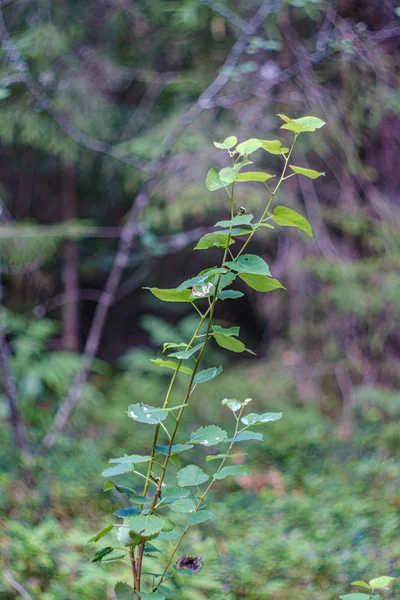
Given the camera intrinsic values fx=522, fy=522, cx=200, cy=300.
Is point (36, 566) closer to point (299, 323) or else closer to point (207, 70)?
point (299, 323)

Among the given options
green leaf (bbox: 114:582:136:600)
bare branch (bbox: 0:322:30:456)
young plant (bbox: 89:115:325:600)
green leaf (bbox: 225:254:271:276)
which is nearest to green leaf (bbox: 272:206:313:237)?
young plant (bbox: 89:115:325:600)

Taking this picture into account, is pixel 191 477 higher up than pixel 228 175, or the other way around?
pixel 228 175

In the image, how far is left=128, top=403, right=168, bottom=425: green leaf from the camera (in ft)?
3.83

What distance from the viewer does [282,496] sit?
3.27 m

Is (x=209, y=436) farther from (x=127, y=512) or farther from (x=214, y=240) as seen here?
(x=214, y=240)

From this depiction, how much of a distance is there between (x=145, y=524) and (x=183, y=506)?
0.31 feet

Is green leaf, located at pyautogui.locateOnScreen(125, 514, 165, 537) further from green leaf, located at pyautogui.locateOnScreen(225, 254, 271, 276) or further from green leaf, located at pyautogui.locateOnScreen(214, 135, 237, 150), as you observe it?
green leaf, located at pyautogui.locateOnScreen(214, 135, 237, 150)

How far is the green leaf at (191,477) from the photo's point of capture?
1202mm

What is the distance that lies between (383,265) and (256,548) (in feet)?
8.55

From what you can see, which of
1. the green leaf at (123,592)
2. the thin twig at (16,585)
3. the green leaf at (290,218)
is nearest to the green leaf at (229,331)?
the green leaf at (290,218)

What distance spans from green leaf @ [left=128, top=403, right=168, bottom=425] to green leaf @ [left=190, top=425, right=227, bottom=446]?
0.29 feet

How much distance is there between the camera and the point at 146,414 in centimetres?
119

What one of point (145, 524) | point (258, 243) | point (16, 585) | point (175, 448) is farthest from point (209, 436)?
point (258, 243)

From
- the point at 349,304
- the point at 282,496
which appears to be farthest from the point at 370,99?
the point at 282,496
